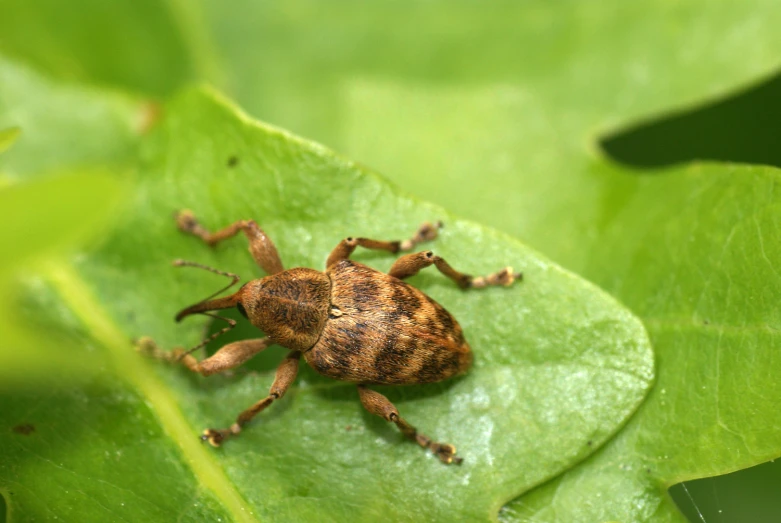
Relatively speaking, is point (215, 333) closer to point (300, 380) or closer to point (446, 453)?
point (300, 380)

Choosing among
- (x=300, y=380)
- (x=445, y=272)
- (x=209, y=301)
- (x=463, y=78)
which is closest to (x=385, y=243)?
(x=445, y=272)

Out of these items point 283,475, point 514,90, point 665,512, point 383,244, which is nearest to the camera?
point 665,512

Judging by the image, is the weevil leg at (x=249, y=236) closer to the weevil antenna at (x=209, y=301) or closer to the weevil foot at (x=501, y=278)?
the weevil antenna at (x=209, y=301)

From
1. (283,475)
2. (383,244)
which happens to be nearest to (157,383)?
(283,475)

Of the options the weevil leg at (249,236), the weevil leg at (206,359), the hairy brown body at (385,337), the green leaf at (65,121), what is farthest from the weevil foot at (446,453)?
the green leaf at (65,121)

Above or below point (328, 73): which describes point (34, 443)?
below

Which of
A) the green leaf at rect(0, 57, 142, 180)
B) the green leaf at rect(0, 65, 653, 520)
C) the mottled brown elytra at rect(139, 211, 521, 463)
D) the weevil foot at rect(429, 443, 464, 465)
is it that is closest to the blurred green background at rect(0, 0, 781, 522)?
the green leaf at rect(0, 57, 142, 180)

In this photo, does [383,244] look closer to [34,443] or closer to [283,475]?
[283,475]
